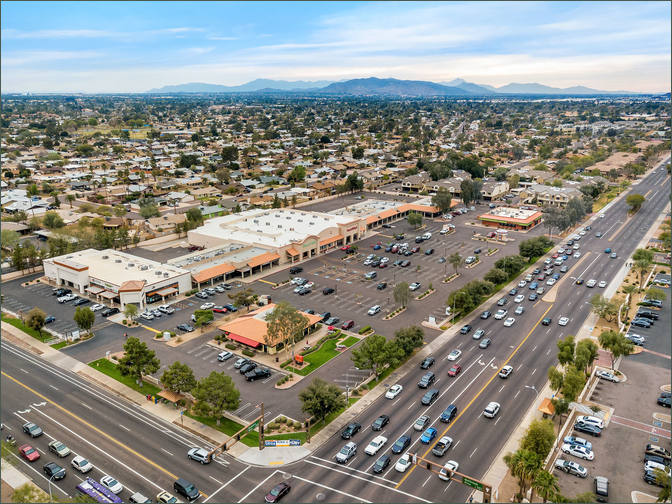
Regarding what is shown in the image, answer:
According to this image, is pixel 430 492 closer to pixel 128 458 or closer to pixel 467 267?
pixel 128 458

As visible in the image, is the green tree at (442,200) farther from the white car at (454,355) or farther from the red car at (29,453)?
the red car at (29,453)

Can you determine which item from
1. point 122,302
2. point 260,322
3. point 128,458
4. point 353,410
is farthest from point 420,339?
point 122,302

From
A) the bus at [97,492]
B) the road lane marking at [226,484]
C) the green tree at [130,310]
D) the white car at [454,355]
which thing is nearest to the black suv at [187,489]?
the road lane marking at [226,484]

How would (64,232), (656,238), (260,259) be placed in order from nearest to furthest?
(260,259), (64,232), (656,238)

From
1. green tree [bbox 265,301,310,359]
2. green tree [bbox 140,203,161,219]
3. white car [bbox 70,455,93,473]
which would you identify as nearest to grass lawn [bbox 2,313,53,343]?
white car [bbox 70,455,93,473]

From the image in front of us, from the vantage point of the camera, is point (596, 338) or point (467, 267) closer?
point (596, 338)

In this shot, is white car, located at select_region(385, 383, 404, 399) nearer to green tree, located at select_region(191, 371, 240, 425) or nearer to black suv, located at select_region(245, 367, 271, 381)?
black suv, located at select_region(245, 367, 271, 381)
